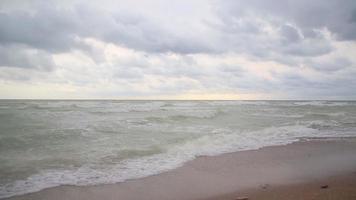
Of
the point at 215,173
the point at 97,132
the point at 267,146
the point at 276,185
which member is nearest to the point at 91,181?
the point at 215,173

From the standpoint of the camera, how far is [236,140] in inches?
472

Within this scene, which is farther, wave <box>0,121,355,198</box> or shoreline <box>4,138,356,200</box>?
wave <box>0,121,355,198</box>

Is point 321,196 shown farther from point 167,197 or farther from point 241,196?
point 167,197

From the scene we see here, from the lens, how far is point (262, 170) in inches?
289

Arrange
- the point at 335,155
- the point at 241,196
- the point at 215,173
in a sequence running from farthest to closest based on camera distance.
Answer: the point at 335,155 < the point at 215,173 < the point at 241,196

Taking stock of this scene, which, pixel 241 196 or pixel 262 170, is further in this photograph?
pixel 262 170

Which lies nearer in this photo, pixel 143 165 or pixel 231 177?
pixel 231 177

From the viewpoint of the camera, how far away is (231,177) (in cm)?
675

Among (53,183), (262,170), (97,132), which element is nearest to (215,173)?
(262,170)

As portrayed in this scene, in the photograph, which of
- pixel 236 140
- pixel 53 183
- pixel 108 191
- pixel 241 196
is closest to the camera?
pixel 241 196

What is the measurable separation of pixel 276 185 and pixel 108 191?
3.57 meters

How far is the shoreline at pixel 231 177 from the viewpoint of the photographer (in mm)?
5629

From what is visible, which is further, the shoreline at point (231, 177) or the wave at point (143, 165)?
the wave at point (143, 165)

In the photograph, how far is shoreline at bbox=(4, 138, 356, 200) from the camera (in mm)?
5629
